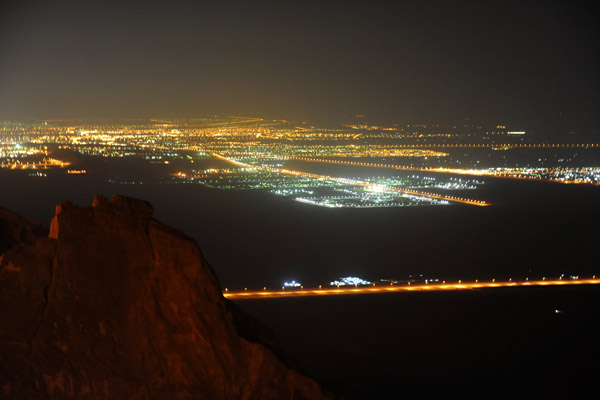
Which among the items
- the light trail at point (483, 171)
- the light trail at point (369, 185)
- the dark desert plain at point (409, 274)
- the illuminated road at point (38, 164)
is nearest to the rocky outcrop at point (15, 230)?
the dark desert plain at point (409, 274)

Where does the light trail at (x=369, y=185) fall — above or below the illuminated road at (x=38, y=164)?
below

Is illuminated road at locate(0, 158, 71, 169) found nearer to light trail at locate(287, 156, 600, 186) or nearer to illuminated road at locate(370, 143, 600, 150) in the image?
light trail at locate(287, 156, 600, 186)

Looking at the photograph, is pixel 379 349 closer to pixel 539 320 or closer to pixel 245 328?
pixel 539 320

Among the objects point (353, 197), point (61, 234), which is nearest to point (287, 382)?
point (61, 234)

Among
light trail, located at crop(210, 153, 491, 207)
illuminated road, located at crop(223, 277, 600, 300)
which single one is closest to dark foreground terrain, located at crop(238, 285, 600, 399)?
illuminated road, located at crop(223, 277, 600, 300)

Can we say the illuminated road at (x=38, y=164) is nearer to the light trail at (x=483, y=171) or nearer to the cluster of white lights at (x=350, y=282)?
the light trail at (x=483, y=171)
